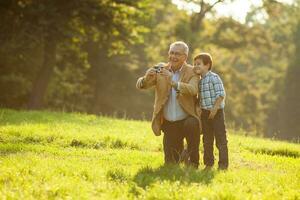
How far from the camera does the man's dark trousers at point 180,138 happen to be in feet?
28.6

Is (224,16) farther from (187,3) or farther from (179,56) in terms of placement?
(179,56)

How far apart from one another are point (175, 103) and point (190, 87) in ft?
1.59

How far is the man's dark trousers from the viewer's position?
8.70 metres

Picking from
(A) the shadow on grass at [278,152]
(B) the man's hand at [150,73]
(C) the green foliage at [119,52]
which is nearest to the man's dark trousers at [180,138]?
(B) the man's hand at [150,73]

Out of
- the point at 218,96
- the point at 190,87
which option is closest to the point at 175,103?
the point at 190,87

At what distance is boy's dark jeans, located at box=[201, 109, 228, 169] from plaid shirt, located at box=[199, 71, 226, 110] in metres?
0.14

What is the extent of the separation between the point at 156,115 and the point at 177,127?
393mm

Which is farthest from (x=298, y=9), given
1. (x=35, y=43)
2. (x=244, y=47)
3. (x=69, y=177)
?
(x=69, y=177)

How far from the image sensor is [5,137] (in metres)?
12.0

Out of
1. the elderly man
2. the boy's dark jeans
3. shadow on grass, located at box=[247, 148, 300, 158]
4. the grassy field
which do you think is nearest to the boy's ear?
the elderly man

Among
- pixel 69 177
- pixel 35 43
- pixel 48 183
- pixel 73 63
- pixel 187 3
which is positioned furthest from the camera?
pixel 187 3

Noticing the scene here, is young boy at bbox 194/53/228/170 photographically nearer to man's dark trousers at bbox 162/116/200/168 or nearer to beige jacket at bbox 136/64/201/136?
beige jacket at bbox 136/64/201/136

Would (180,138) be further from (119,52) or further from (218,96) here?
(119,52)

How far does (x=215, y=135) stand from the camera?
9141 millimetres
